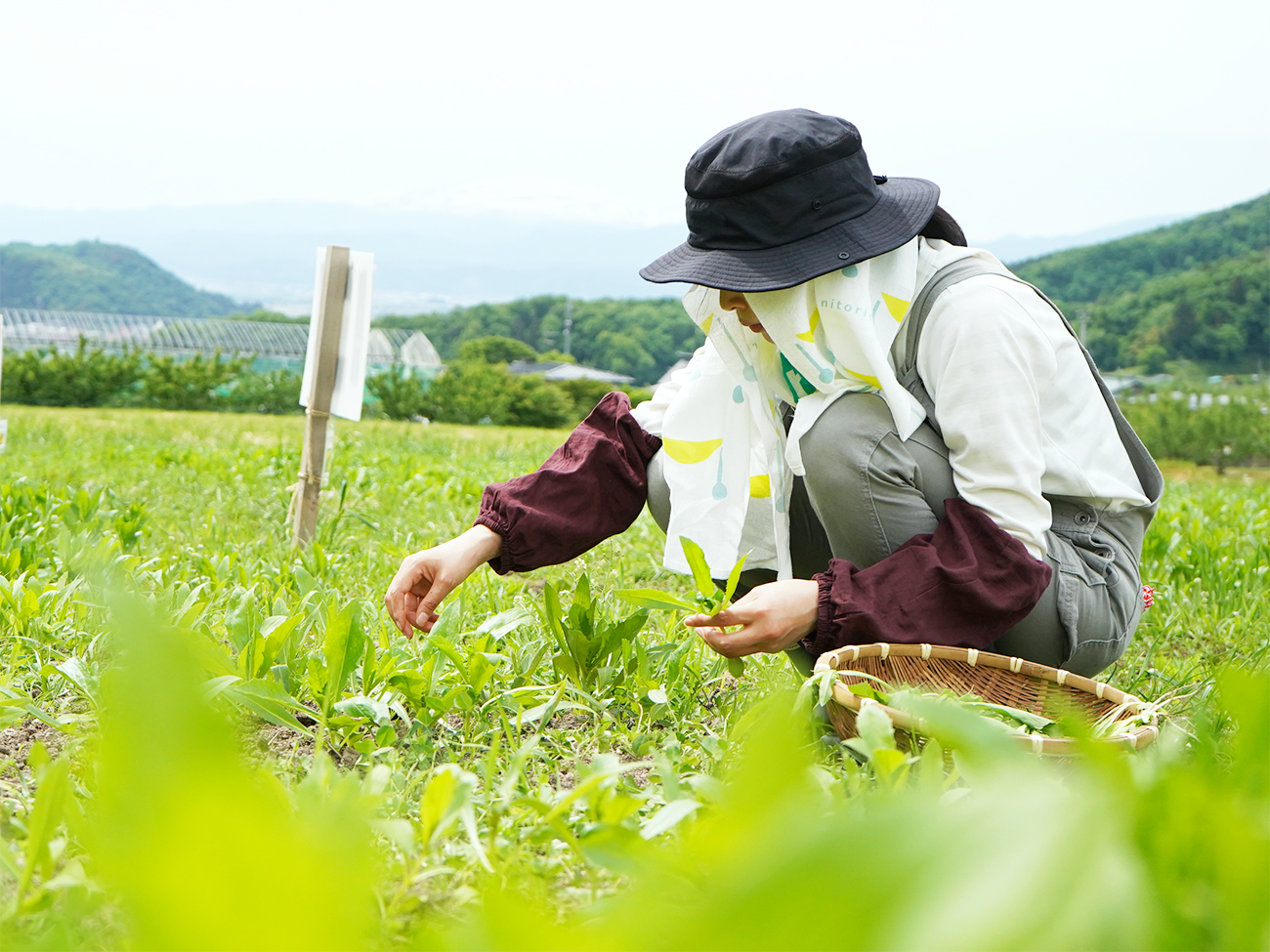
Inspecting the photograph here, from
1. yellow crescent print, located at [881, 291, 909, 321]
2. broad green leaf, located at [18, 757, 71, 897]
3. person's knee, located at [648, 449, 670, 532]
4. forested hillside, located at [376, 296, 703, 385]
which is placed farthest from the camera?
forested hillside, located at [376, 296, 703, 385]

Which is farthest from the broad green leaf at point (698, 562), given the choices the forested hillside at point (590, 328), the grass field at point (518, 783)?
the forested hillside at point (590, 328)

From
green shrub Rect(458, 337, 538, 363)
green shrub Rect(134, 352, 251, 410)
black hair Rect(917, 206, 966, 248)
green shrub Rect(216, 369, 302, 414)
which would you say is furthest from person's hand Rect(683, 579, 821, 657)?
Answer: green shrub Rect(458, 337, 538, 363)

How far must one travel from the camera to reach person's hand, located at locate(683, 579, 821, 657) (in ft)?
5.09

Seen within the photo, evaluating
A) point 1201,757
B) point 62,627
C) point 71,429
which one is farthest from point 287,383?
point 1201,757

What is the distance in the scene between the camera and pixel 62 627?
2.01m

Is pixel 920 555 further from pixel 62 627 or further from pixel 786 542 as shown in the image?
pixel 62 627

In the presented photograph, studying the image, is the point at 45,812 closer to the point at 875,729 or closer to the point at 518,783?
the point at 518,783

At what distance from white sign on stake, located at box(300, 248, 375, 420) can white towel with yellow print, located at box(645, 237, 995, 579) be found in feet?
4.52

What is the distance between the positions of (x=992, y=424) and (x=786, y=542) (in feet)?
1.69

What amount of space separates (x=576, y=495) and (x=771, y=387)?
44 cm

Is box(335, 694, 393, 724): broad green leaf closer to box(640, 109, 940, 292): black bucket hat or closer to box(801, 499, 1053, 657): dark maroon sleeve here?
box(801, 499, 1053, 657): dark maroon sleeve

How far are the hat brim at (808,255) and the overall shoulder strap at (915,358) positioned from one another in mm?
127

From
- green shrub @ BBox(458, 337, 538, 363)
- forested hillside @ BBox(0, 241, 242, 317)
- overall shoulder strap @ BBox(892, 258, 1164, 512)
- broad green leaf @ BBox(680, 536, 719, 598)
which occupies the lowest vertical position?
green shrub @ BBox(458, 337, 538, 363)

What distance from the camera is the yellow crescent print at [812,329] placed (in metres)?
1.85
